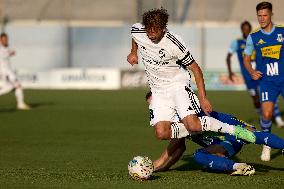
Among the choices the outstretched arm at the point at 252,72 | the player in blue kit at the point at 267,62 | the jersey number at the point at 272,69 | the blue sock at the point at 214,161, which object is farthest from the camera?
the jersey number at the point at 272,69

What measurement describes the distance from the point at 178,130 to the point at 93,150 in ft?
13.1

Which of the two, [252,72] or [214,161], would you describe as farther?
[252,72]

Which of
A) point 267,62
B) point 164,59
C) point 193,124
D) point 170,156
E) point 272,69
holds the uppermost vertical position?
point 164,59

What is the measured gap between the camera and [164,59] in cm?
1107

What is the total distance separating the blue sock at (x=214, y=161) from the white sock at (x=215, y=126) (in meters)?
0.44

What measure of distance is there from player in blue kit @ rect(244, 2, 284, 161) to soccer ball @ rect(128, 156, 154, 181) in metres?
2.87

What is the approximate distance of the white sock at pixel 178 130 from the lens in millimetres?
11156

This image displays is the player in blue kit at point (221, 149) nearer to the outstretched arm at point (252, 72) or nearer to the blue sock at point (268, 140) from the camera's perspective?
the blue sock at point (268, 140)

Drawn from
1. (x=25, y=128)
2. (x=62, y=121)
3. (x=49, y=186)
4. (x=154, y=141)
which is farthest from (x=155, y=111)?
(x=62, y=121)

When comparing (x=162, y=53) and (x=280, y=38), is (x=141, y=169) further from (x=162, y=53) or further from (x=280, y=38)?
(x=280, y=38)

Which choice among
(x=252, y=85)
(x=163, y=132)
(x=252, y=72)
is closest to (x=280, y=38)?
(x=252, y=72)

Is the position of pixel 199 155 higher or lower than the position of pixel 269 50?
lower

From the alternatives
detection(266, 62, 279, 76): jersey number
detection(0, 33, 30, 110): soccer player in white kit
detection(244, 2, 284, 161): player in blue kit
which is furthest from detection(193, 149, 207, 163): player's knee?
detection(0, 33, 30, 110): soccer player in white kit

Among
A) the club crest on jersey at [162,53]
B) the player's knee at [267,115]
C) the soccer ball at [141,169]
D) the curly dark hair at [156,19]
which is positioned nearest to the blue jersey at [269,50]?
the player's knee at [267,115]
